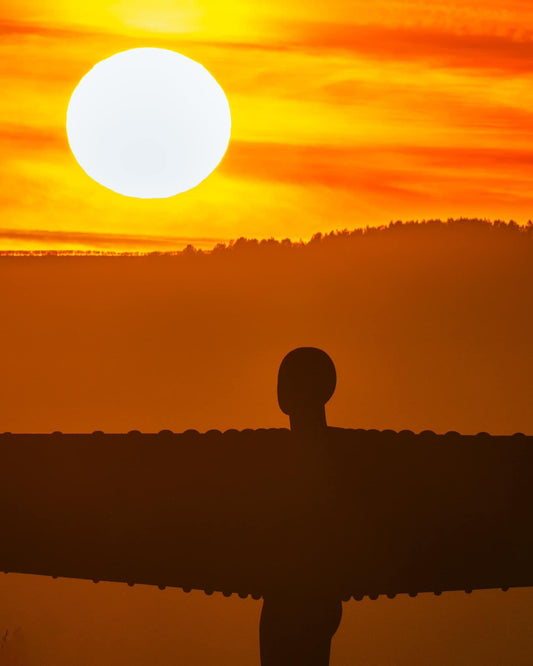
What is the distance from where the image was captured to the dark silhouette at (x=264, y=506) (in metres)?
1.44

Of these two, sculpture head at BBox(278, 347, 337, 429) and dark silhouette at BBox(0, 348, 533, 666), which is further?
sculpture head at BBox(278, 347, 337, 429)

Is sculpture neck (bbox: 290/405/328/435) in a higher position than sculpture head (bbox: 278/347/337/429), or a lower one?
lower

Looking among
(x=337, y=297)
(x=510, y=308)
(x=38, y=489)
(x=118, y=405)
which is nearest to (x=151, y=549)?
(x=38, y=489)

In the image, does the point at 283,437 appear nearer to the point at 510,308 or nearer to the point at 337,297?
the point at 337,297

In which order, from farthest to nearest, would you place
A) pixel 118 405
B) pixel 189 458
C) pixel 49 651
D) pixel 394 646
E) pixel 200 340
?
pixel 200 340, pixel 118 405, pixel 394 646, pixel 49 651, pixel 189 458

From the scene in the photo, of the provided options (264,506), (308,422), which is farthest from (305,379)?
(264,506)

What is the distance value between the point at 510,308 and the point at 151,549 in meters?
18.1

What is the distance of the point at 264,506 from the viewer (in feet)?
4.78

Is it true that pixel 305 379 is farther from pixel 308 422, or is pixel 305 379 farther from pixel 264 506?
pixel 264 506

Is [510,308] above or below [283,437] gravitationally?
above

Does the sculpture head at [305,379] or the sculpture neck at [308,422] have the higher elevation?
the sculpture head at [305,379]

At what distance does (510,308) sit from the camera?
18797mm

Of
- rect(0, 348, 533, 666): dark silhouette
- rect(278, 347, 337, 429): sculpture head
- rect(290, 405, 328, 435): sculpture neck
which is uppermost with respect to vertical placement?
rect(278, 347, 337, 429): sculpture head

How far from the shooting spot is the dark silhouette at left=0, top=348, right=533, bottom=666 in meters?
1.44
